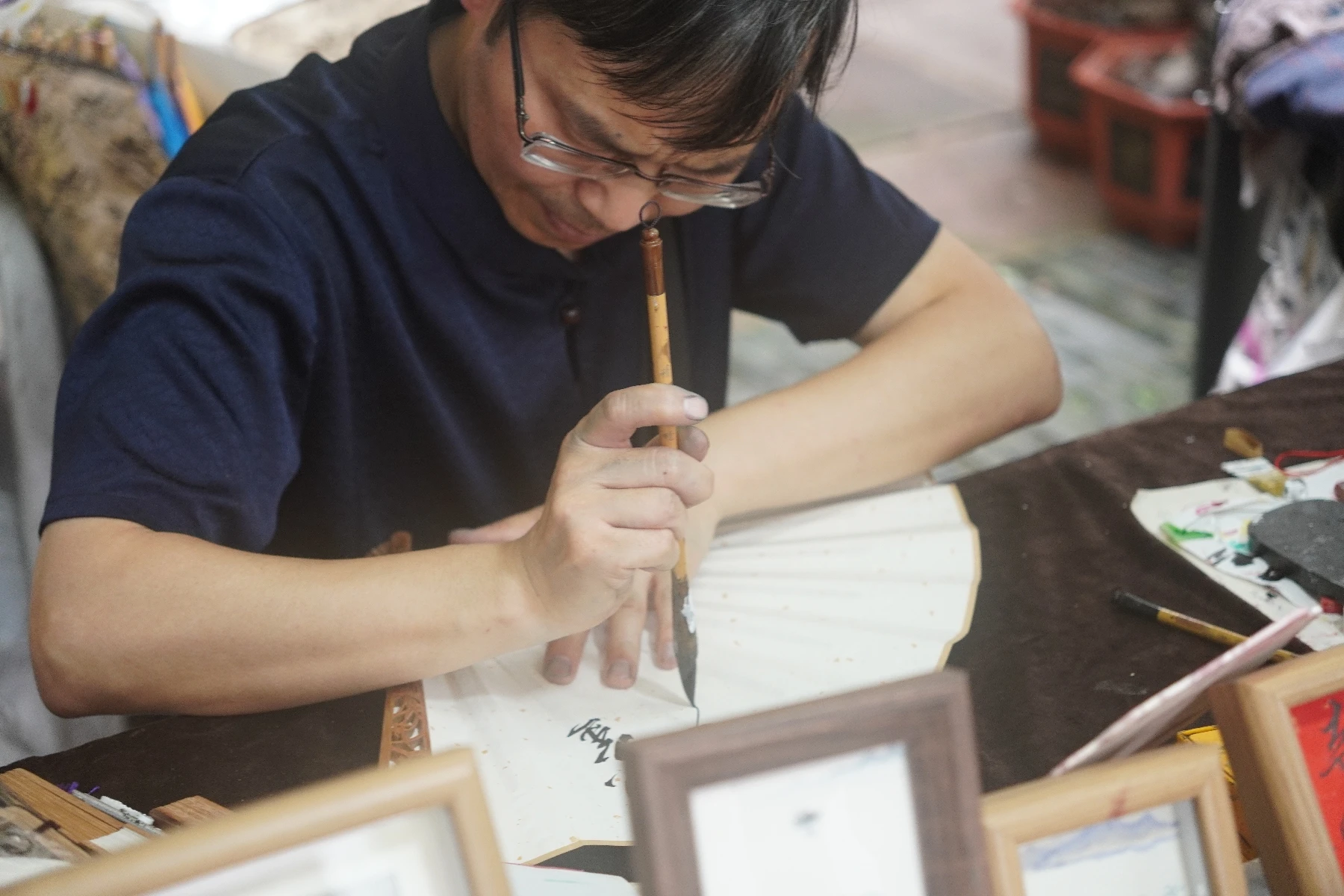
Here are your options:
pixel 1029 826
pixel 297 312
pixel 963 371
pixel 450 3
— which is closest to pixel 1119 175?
pixel 963 371

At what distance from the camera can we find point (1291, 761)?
1.94 ft

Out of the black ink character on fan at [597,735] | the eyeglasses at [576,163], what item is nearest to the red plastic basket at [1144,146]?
the eyeglasses at [576,163]

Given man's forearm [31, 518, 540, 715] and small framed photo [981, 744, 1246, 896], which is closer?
small framed photo [981, 744, 1246, 896]

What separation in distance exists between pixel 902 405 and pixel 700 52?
19.7 inches

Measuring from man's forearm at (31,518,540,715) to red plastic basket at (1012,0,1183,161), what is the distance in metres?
3.25

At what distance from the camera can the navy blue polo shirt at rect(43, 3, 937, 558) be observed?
95 centimetres

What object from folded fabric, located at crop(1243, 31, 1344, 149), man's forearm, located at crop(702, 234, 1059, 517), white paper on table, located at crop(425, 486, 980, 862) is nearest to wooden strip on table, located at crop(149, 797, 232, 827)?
white paper on table, located at crop(425, 486, 980, 862)

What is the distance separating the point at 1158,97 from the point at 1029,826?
10.3ft

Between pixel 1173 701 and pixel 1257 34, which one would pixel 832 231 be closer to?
pixel 1173 701

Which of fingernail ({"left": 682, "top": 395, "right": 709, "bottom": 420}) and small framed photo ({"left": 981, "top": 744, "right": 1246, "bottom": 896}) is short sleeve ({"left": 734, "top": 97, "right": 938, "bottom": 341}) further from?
small framed photo ({"left": 981, "top": 744, "right": 1246, "bottom": 896})

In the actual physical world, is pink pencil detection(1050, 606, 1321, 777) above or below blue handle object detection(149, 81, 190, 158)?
below

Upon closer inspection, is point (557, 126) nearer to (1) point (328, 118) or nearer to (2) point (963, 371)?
(1) point (328, 118)

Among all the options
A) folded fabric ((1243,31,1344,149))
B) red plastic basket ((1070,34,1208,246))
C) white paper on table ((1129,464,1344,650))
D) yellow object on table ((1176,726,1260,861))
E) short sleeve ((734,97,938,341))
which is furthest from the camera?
red plastic basket ((1070,34,1208,246))

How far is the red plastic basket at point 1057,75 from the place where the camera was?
3578 mm
